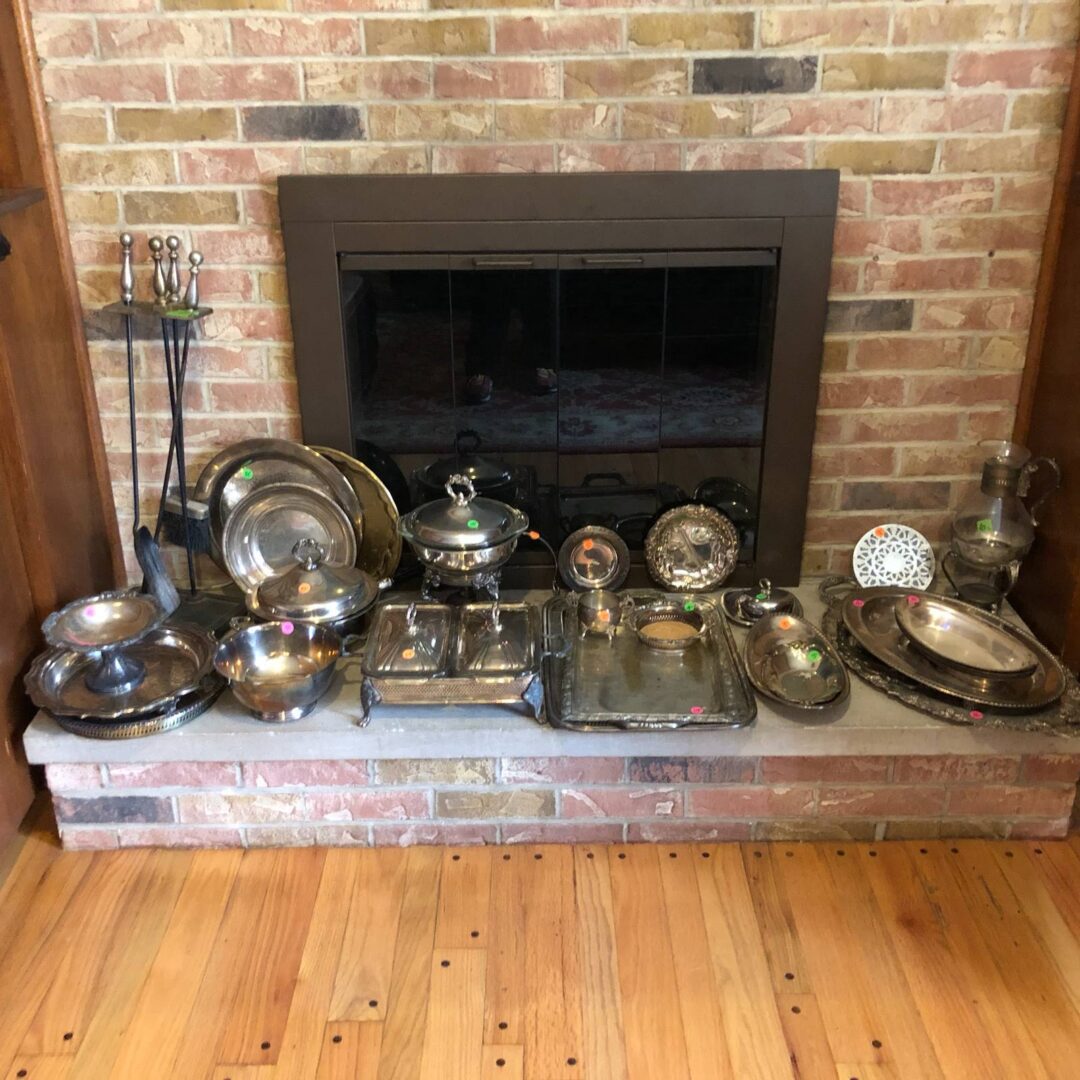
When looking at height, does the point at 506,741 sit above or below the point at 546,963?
above

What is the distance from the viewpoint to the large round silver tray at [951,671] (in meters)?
1.95

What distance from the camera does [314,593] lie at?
2.03 meters

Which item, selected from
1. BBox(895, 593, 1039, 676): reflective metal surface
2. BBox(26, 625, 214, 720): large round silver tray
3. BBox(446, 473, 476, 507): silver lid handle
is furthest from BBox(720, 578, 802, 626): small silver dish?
BBox(26, 625, 214, 720): large round silver tray

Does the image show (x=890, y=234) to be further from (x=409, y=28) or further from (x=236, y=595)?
(x=236, y=595)

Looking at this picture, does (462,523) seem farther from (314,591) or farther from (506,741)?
(506,741)

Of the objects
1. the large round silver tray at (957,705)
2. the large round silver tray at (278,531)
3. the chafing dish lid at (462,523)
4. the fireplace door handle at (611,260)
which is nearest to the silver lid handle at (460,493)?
the chafing dish lid at (462,523)

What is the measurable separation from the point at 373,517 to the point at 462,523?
0.32 meters

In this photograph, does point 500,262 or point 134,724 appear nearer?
point 134,724

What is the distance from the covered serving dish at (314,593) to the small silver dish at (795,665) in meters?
0.74

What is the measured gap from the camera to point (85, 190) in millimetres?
2102

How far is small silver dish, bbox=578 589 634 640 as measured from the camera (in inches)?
86.0

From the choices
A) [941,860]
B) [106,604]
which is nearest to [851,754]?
[941,860]

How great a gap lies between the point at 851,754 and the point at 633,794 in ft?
1.29

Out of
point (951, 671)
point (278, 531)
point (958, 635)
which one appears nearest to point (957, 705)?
point (951, 671)
